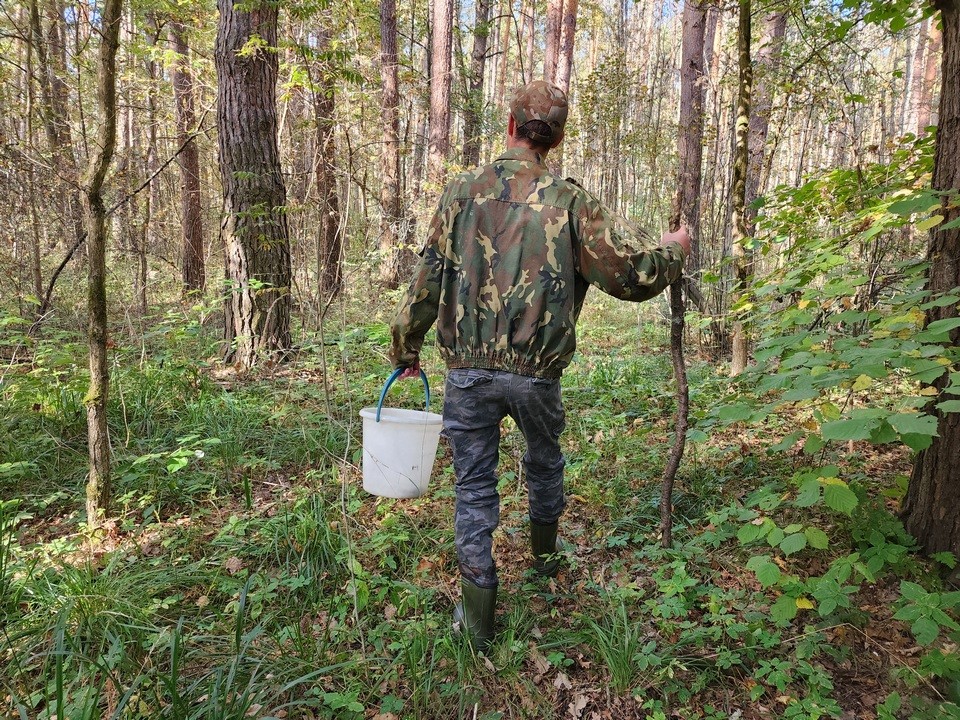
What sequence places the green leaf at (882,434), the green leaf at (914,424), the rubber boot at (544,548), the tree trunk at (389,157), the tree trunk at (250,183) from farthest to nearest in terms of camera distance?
the tree trunk at (389,157)
the tree trunk at (250,183)
the rubber boot at (544,548)
the green leaf at (882,434)
the green leaf at (914,424)

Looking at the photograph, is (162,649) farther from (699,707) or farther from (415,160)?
(415,160)

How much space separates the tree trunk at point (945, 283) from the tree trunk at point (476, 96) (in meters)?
8.64

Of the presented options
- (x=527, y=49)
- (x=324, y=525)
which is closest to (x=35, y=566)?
(x=324, y=525)

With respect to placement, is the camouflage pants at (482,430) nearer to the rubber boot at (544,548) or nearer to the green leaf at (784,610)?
the rubber boot at (544,548)

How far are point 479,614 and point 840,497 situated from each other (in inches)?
57.3

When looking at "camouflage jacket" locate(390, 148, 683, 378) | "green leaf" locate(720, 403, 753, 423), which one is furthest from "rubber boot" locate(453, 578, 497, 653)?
"green leaf" locate(720, 403, 753, 423)

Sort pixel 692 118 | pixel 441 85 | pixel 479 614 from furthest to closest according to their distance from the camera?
pixel 441 85, pixel 692 118, pixel 479 614

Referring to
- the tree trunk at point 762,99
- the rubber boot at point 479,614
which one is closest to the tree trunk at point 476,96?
the tree trunk at point 762,99

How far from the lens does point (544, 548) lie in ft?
9.06

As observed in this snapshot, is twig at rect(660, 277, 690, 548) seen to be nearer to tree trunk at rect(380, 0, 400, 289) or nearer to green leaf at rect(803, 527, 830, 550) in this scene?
green leaf at rect(803, 527, 830, 550)

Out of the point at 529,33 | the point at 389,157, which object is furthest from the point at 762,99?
the point at 529,33

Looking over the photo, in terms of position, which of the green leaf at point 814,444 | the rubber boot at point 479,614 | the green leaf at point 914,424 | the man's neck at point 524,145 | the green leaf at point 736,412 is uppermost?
the man's neck at point 524,145

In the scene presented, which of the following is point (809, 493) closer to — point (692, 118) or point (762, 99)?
point (692, 118)

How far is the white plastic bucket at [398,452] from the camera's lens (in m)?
2.65
